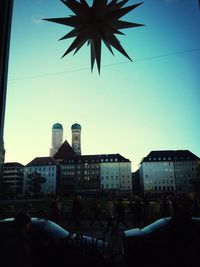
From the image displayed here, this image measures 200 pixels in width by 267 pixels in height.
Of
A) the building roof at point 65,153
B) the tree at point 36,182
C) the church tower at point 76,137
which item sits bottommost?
the tree at point 36,182

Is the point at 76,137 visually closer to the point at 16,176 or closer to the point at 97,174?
the point at 97,174

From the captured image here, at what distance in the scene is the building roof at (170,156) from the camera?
106 m

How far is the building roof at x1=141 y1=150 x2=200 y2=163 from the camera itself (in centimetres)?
10612

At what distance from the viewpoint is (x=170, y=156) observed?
352ft

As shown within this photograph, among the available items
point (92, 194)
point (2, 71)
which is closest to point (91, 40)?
point (2, 71)

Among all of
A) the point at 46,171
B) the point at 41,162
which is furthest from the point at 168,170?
the point at 41,162

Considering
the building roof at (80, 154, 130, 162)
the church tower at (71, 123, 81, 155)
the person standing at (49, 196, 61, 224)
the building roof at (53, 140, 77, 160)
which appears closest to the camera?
the person standing at (49, 196, 61, 224)

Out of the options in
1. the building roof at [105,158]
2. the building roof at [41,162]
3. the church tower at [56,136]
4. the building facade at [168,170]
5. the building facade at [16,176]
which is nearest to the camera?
the building facade at [16,176]

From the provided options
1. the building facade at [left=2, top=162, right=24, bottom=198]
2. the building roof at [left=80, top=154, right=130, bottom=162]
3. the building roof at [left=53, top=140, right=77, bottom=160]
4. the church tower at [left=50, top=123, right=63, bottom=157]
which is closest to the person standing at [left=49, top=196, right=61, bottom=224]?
the building facade at [left=2, top=162, right=24, bottom=198]

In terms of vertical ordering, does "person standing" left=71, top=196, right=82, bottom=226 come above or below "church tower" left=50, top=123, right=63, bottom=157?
below

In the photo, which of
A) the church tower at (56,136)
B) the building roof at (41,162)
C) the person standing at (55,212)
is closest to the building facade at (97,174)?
the building roof at (41,162)

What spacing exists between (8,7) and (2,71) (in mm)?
793

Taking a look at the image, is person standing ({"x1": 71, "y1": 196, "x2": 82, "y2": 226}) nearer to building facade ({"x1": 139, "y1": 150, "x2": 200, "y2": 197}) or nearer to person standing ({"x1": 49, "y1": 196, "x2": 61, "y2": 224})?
person standing ({"x1": 49, "y1": 196, "x2": 61, "y2": 224})

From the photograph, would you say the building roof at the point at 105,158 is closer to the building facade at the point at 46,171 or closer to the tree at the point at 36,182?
the building facade at the point at 46,171
